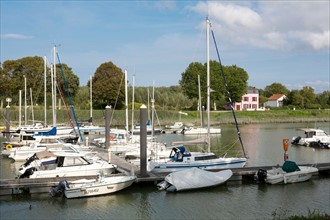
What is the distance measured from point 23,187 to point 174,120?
215 feet

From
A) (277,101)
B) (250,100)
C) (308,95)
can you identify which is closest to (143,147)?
(250,100)

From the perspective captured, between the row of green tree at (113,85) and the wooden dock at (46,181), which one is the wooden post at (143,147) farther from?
the row of green tree at (113,85)

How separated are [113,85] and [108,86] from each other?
1118 millimetres

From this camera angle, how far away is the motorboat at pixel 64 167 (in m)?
24.8

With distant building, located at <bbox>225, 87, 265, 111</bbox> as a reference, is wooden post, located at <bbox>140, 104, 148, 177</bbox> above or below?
below

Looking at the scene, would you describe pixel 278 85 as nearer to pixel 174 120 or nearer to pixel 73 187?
pixel 174 120

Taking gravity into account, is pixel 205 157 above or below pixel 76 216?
above

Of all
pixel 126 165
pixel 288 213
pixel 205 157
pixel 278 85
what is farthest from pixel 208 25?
pixel 278 85

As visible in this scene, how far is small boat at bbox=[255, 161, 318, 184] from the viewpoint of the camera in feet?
83.6

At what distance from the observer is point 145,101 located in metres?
103

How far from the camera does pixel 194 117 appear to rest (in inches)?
3578

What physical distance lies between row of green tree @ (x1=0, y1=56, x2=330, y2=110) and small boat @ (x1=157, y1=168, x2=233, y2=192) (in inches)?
2011

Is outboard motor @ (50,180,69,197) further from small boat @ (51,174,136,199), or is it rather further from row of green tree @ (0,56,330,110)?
row of green tree @ (0,56,330,110)

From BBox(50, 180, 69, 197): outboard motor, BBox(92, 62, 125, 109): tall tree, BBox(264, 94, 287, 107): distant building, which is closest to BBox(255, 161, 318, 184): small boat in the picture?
BBox(50, 180, 69, 197): outboard motor
